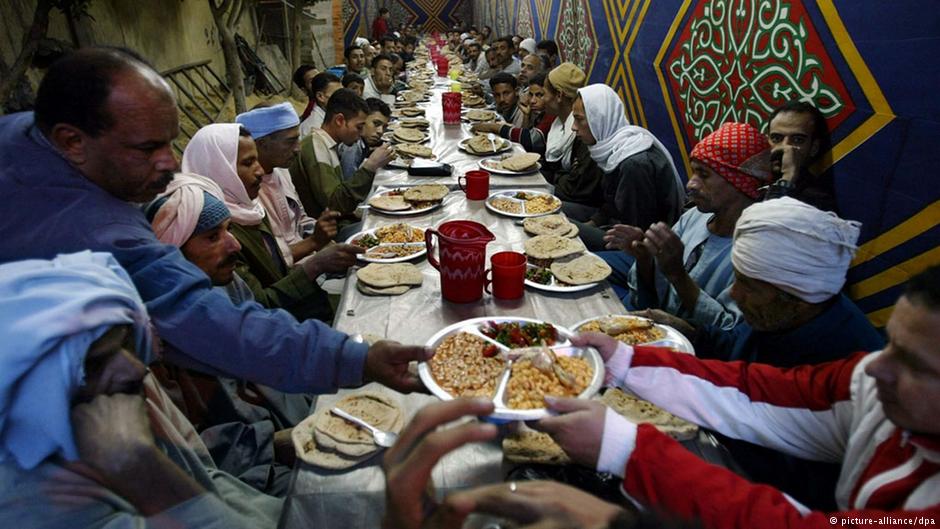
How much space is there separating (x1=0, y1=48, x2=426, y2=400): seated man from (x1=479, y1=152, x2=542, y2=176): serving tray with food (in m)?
2.61

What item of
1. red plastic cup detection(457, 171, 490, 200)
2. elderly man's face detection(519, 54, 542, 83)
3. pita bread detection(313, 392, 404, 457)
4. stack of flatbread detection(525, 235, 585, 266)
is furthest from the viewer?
elderly man's face detection(519, 54, 542, 83)

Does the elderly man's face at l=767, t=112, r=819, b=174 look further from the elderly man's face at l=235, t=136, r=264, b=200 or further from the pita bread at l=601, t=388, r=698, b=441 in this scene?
the elderly man's face at l=235, t=136, r=264, b=200

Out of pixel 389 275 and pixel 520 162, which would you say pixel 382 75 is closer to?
pixel 520 162

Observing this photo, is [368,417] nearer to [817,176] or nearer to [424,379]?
[424,379]

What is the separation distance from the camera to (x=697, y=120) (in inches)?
157

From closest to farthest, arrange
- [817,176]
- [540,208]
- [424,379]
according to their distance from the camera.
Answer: [424,379]
[817,176]
[540,208]

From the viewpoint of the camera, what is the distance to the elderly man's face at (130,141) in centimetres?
153

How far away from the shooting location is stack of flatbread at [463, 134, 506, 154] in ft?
15.0

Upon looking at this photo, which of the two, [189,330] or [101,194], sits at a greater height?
[101,194]

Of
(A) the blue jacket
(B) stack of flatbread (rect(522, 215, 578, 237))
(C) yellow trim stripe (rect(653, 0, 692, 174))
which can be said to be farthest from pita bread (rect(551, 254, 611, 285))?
(C) yellow trim stripe (rect(653, 0, 692, 174))

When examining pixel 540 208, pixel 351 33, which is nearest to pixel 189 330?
pixel 540 208

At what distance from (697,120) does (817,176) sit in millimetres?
1442

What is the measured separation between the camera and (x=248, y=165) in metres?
2.76

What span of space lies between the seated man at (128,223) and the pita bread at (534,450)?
1.17ft
